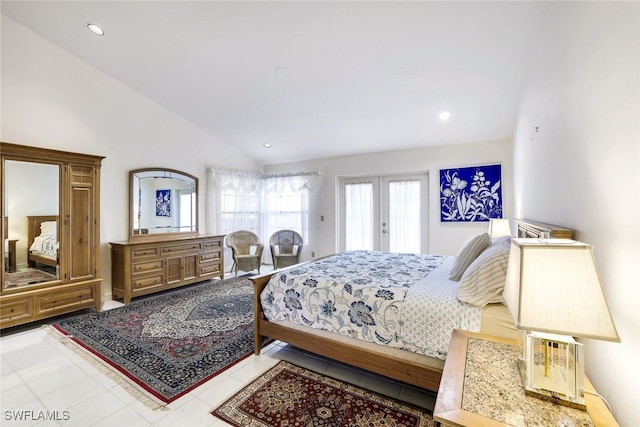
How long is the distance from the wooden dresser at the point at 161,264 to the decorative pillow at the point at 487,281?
154 inches

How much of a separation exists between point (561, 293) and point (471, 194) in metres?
4.01

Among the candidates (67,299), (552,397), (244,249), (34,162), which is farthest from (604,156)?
(244,249)

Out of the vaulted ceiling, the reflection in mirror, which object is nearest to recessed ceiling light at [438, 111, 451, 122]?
the vaulted ceiling

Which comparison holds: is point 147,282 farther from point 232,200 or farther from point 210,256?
point 232,200

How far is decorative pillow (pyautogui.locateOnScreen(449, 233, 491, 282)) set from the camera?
2162 mm

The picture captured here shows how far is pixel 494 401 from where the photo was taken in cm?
93

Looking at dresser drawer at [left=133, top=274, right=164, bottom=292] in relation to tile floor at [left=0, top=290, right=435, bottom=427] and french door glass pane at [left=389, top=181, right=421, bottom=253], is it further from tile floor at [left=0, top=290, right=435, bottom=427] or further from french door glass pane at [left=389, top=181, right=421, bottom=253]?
french door glass pane at [left=389, top=181, right=421, bottom=253]

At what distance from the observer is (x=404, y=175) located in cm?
503

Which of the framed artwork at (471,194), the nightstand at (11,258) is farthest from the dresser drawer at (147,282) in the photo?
the framed artwork at (471,194)

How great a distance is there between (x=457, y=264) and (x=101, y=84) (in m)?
4.83

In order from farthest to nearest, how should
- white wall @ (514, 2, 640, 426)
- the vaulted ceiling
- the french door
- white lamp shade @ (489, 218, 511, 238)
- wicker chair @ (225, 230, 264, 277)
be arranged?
1. wicker chair @ (225, 230, 264, 277)
2. the french door
3. white lamp shade @ (489, 218, 511, 238)
4. the vaulted ceiling
5. white wall @ (514, 2, 640, 426)

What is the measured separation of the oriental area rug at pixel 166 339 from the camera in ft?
6.93

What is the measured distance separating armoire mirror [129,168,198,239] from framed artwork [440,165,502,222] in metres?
4.30

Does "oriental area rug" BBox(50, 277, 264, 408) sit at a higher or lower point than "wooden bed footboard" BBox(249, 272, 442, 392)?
lower
